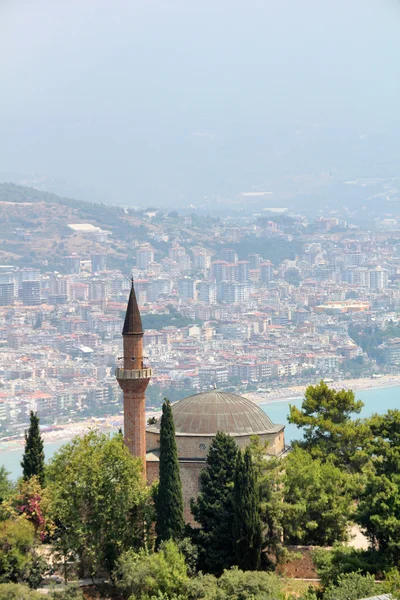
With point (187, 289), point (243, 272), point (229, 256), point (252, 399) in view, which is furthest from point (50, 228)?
point (252, 399)

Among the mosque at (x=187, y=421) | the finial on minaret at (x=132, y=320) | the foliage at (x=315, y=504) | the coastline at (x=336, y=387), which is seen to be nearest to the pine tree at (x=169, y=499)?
the foliage at (x=315, y=504)

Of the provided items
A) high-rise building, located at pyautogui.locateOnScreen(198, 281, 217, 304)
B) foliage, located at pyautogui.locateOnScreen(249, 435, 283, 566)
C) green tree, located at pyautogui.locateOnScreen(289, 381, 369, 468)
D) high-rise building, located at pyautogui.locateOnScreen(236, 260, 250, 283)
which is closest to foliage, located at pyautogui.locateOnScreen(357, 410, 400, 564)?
foliage, located at pyautogui.locateOnScreen(249, 435, 283, 566)

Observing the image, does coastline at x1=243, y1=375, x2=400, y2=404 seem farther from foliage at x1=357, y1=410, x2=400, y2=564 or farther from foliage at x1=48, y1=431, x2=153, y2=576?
foliage at x1=357, y1=410, x2=400, y2=564

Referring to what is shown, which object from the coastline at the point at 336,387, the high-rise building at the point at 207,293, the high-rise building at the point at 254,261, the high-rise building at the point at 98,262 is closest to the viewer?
the coastline at the point at 336,387

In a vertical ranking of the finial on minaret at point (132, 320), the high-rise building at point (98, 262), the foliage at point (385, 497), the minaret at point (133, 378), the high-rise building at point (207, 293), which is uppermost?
the high-rise building at point (98, 262)

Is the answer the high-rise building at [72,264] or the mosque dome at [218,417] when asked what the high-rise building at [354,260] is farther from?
the mosque dome at [218,417]

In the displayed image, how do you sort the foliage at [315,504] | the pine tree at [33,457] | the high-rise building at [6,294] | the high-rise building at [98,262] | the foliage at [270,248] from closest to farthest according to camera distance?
the foliage at [315,504] → the pine tree at [33,457] → the high-rise building at [6,294] → the high-rise building at [98,262] → the foliage at [270,248]
